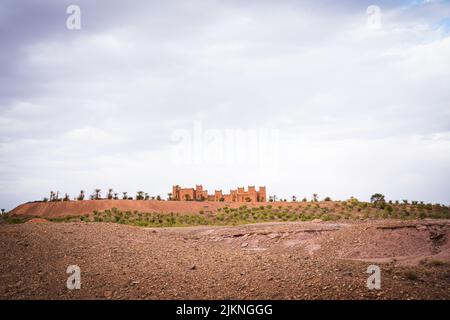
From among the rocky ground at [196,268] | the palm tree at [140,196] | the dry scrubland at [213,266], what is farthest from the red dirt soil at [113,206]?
the rocky ground at [196,268]

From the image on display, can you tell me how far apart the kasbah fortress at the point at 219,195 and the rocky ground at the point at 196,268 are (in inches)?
1991

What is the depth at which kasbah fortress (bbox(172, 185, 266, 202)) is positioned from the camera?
219 ft

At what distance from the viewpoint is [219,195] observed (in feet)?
222

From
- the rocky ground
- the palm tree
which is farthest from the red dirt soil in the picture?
the rocky ground

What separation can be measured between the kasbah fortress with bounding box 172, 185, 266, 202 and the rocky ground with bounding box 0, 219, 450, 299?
50582 millimetres

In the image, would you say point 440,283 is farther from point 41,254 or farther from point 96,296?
point 41,254

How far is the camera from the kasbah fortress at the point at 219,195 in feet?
219

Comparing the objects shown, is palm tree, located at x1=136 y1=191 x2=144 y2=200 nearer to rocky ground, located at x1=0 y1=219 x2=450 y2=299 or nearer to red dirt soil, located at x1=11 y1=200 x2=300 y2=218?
red dirt soil, located at x1=11 y1=200 x2=300 y2=218

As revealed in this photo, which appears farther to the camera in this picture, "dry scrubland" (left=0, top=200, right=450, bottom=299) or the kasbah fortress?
the kasbah fortress

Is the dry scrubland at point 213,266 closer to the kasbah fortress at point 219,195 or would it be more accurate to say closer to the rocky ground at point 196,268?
the rocky ground at point 196,268
